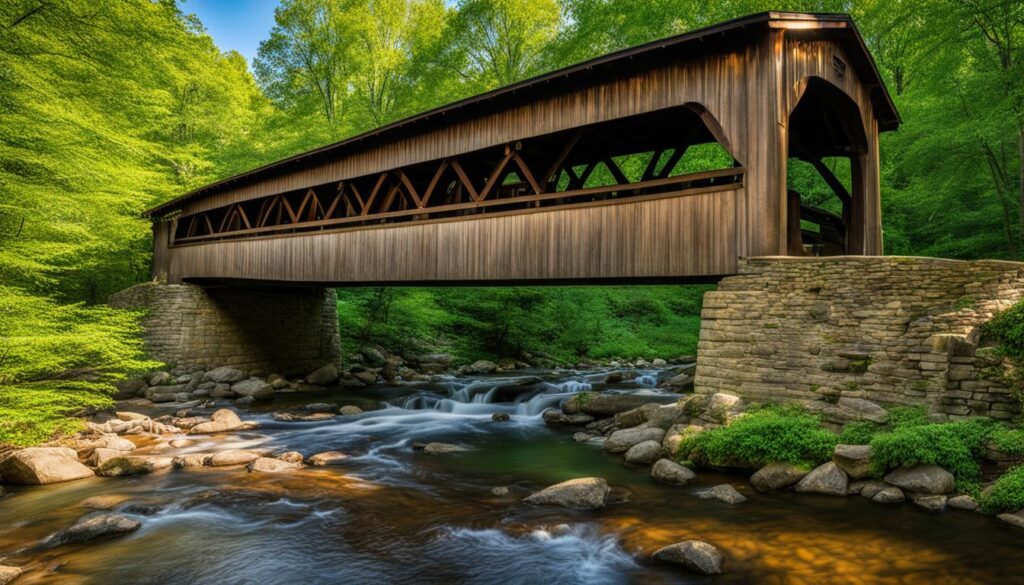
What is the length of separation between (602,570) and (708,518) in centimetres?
151

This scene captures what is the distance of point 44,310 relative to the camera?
8055mm

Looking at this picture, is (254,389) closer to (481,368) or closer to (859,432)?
(481,368)

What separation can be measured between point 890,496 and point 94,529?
7.94 meters

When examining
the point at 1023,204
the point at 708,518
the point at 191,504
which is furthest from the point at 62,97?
the point at 1023,204

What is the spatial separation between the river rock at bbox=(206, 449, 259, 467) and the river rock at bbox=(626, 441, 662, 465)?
5574mm

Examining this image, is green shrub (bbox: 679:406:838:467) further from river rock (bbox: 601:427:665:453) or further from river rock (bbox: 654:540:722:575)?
river rock (bbox: 654:540:722:575)

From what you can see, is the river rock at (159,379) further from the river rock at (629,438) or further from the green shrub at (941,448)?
the green shrub at (941,448)

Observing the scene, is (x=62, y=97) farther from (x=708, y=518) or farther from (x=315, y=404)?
(x=708, y=518)

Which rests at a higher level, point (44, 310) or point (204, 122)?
point (204, 122)

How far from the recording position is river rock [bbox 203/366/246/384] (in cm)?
1514

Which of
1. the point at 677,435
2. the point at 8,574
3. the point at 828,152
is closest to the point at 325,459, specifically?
the point at 8,574

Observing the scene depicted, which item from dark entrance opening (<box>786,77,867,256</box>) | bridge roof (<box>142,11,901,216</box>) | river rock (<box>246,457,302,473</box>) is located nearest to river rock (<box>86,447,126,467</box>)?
river rock (<box>246,457,302,473</box>)

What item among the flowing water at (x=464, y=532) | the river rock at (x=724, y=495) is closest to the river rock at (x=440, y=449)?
the flowing water at (x=464, y=532)

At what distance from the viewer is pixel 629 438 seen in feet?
26.5
